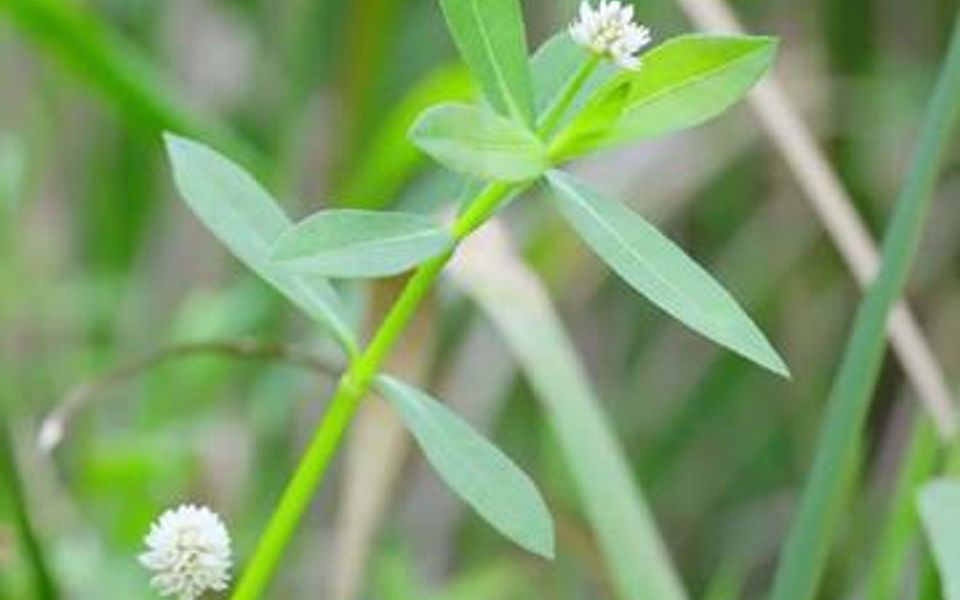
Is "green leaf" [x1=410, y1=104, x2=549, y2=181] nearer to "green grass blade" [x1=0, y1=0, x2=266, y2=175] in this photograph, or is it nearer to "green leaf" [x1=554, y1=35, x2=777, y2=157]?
"green leaf" [x1=554, y1=35, x2=777, y2=157]

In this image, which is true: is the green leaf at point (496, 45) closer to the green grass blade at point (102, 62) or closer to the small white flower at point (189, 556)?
the small white flower at point (189, 556)

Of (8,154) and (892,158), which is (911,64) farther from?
(8,154)

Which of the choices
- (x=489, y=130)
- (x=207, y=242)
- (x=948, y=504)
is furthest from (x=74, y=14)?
(x=489, y=130)

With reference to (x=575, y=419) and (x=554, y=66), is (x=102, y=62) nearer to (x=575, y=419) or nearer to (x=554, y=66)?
(x=575, y=419)

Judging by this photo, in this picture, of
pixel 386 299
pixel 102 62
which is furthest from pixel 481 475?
pixel 102 62

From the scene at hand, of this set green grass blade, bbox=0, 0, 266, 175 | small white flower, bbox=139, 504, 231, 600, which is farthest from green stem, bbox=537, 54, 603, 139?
green grass blade, bbox=0, 0, 266, 175
